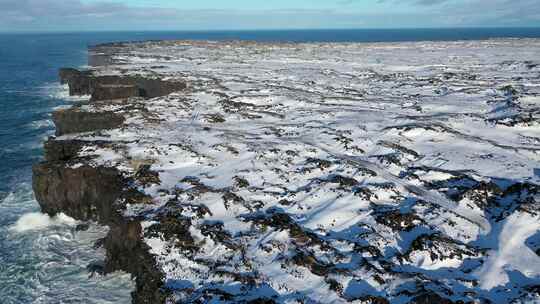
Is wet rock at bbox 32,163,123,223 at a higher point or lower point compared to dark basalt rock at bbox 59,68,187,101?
lower

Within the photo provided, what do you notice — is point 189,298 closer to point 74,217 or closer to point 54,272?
point 54,272

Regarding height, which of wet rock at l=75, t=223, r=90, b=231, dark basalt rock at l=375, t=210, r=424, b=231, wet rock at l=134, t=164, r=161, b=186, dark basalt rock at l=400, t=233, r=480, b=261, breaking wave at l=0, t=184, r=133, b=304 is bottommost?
breaking wave at l=0, t=184, r=133, b=304

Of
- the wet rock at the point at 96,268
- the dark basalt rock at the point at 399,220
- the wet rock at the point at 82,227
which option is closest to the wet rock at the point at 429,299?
the dark basalt rock at the point at 399,220

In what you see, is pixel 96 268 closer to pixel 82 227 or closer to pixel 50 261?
pixel 50 261

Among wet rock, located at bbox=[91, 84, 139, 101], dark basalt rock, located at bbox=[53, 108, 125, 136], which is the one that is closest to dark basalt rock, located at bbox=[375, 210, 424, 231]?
dark basalt rock, located at bbox=[53, 108, 125, 136]

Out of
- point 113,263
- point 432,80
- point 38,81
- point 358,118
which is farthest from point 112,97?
point 38,81

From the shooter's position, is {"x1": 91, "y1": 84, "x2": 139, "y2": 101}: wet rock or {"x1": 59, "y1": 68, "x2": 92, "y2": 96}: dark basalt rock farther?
{"x1": 59, "y1": 68, "x2": 92, "y2": 96}: dark basalt rock

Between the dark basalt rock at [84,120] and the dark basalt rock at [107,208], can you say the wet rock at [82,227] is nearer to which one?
the dark basalt rock at [107,208]

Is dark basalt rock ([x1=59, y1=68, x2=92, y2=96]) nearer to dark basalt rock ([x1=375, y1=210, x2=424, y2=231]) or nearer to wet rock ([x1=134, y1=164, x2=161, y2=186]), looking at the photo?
wet rock ([x1=134, y1=164, x2=161, y2=186])

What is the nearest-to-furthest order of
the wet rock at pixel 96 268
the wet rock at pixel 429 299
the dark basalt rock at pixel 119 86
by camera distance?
the wet rock at pixel 429 299
the wet rock at pixel 96 268
the dark basalt rock at pixel 119 86
